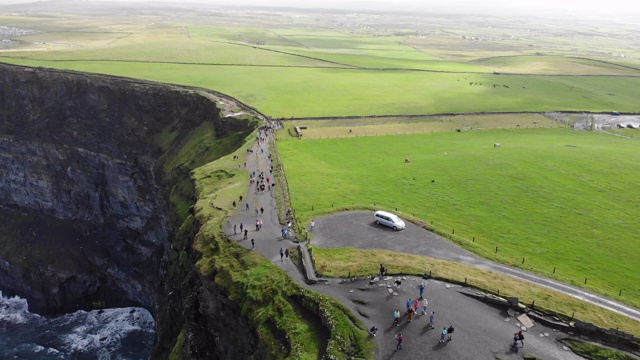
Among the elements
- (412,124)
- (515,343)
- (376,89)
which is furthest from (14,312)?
(376,89)

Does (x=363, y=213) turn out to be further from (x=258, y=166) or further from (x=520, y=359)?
(x=520, y=359)

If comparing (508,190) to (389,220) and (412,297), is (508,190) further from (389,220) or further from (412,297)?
(412,297)

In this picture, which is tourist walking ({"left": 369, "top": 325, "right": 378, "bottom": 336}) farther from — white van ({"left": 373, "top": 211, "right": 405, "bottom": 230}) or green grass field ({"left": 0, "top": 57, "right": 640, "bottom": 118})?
green grass field ({"left": 0, "top": 57, "right": 640, "bottom": 118})

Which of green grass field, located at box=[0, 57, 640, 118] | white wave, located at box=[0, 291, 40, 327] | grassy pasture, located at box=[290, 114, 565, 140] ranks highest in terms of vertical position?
green grass field, located at box=[0, 57, 640, 118]

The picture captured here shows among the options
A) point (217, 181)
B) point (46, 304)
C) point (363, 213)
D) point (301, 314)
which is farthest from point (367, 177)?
point (46, 304)

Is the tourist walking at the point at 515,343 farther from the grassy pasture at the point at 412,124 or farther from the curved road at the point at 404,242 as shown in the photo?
the grassy pasture at the point at 412,124

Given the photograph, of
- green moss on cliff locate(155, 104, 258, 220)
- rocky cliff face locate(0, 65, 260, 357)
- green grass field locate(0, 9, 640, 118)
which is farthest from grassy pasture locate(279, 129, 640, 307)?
rocky cliff face locate(0, 65, 260, 357)

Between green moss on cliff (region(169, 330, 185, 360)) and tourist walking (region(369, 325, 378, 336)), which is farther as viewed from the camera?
green moss on cliff (region(169, 330, 185, 360))
